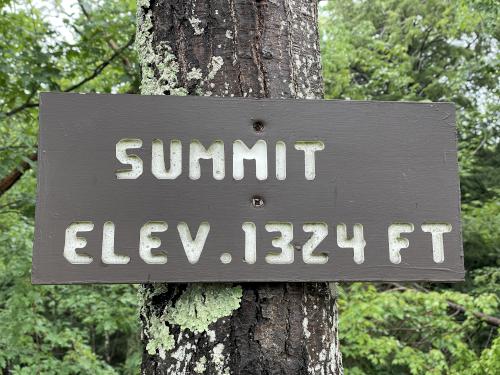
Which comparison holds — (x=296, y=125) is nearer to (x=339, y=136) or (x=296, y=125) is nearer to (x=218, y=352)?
(x=339, y=136)

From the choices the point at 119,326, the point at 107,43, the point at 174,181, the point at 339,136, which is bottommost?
the point at 119,326

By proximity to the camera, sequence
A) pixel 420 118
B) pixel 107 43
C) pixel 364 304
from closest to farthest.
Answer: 1. pixel 420 118
2. pixel 107 43
3. pixel 364 304

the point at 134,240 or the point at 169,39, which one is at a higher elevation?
the point at 169,39

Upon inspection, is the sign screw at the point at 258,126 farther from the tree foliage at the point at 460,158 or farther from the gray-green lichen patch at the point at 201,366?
the tree foliage at the point at 460,158

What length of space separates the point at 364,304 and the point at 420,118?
3.65 metres

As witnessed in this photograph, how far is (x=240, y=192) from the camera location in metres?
1.01

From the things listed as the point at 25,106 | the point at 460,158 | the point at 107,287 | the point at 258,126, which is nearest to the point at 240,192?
the point at 258,126

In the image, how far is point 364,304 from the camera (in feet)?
14.6

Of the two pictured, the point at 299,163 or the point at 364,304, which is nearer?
the point at 299,163

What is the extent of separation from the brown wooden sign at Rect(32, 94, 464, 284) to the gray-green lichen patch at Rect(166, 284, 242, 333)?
4 cm

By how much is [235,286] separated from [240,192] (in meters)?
0.19

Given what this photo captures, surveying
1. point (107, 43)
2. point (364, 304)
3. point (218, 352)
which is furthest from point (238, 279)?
point (364, 304)

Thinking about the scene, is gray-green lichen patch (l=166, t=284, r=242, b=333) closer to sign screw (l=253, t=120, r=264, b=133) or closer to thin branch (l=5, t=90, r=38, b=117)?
sign screw (l=253, t=120, r=264, b=133)

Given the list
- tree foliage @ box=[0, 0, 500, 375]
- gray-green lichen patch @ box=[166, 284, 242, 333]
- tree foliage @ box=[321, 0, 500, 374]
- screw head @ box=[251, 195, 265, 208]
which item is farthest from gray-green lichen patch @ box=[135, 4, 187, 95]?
tree foliage @ box=[321, 0, 500, 374]
